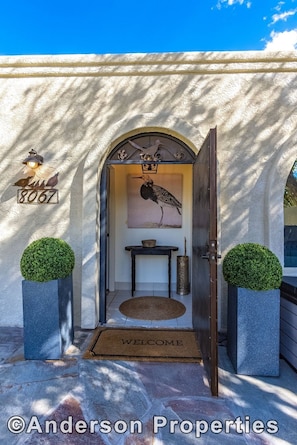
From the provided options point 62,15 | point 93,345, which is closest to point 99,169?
point 93,345

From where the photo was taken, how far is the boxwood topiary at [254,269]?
241 cm

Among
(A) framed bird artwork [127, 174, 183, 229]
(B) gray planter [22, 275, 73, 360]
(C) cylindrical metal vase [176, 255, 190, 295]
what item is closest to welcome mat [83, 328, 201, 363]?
(B) gray planter [22, 275, 73, 360]

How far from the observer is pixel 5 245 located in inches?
144

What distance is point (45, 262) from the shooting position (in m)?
2.67

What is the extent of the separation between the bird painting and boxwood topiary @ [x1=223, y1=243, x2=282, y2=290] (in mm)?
3096

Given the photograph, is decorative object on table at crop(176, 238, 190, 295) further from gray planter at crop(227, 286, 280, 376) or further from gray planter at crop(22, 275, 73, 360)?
gray planter at crop(22, 275, 73, 360)

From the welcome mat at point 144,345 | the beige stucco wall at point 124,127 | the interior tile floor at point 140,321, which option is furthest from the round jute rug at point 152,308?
the beige stucco wall at point 124,127

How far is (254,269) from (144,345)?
1633 millimetres

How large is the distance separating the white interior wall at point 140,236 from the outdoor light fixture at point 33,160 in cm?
220

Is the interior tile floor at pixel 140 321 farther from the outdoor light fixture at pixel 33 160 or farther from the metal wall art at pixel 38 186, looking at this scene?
the outdoor light fixture at pixel 33 160

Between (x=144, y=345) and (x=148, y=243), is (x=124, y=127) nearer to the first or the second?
(x=148, y=243)

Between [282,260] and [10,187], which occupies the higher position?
[10,187]

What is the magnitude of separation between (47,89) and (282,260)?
13.9ft

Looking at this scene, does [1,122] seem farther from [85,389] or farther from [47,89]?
[85,389]
